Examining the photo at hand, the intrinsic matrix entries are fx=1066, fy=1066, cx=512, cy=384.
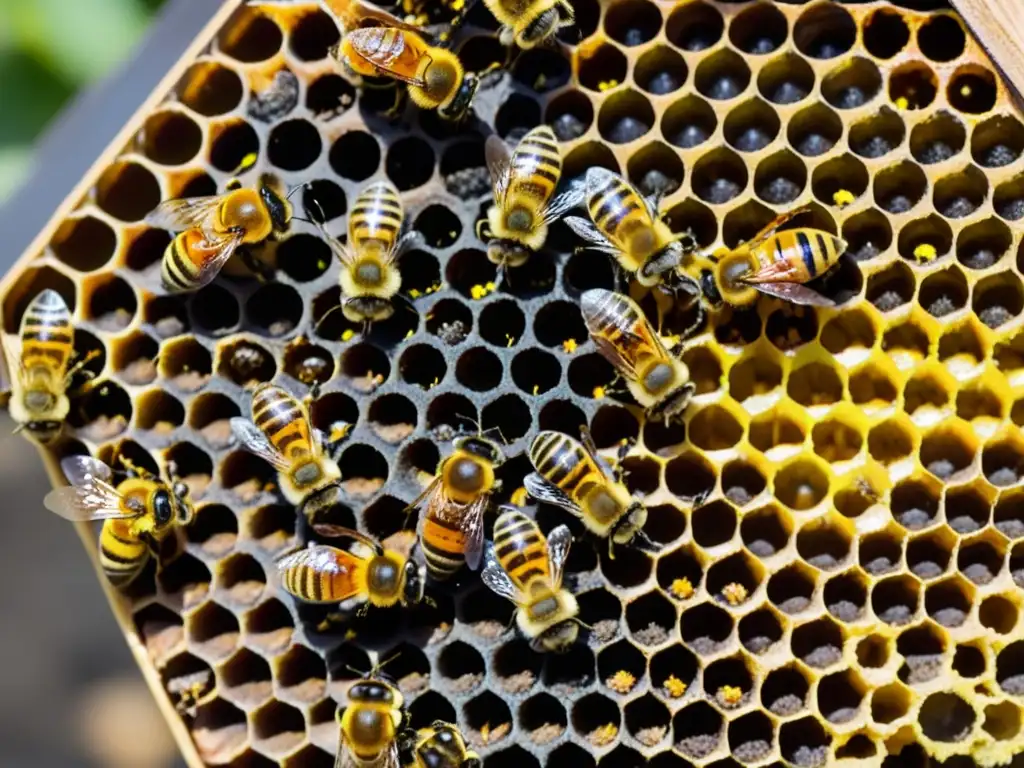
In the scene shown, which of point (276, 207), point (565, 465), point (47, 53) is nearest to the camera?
point (565, 465)

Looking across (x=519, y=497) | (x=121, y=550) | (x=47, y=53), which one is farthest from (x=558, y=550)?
(x=47, y=53)

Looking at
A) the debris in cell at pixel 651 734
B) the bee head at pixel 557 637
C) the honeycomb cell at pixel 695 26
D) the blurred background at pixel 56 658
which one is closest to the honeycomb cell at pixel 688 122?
the honeycomb cell at pixel 695 26

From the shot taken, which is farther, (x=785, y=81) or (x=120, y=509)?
(x=785, y=81)

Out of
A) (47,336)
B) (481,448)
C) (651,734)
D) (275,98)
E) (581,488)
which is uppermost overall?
(275,98)

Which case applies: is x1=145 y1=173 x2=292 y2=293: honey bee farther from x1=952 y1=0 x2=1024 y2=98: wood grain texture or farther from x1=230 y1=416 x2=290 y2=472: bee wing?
x1=952 y1=0 x2=1024 y2=98: wood grain texture

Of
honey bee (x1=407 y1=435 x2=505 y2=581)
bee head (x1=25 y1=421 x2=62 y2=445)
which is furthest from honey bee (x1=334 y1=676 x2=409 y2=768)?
bee head (x1=25 y1=421 x2=62 y2=445)

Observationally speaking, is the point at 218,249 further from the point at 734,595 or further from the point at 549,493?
the point at 734,595
